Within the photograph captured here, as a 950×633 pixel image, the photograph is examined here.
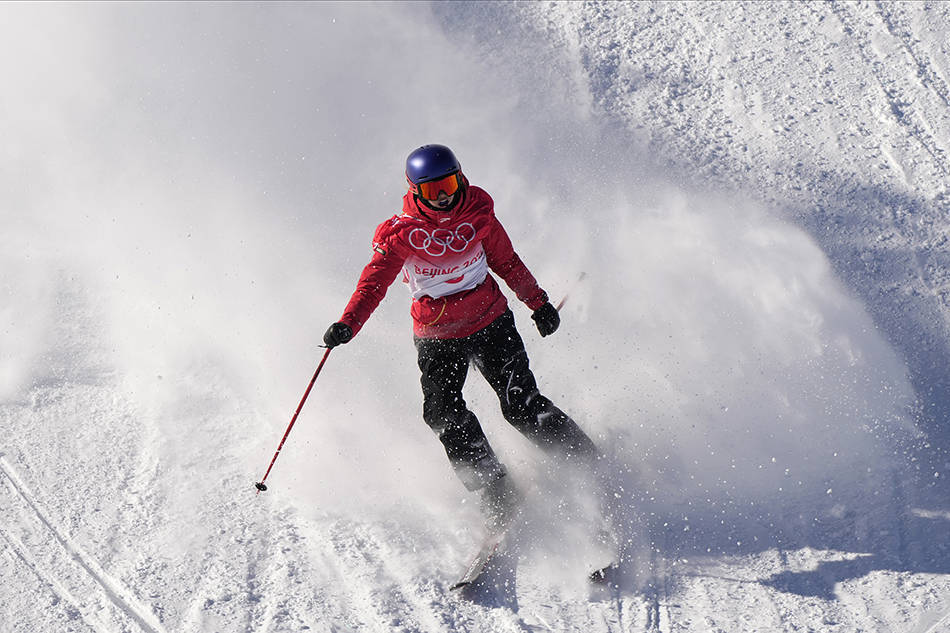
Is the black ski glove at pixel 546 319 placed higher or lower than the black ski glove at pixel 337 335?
higher

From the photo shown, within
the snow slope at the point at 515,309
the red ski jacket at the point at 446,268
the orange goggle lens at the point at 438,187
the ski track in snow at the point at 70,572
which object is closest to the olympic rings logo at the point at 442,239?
the red ski jacket at the point at 446,268

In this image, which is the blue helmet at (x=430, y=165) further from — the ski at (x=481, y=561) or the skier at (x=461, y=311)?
the ski at (x=481, y=561)

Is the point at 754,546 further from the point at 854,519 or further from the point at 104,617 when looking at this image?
the point at 104,617

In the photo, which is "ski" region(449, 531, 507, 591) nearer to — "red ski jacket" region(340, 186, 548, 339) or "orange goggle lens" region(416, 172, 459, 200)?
"red ski jacket" region(340, 186, 548, 339)

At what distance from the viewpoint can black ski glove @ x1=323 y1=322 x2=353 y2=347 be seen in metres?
4.19

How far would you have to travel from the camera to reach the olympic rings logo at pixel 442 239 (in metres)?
4.39

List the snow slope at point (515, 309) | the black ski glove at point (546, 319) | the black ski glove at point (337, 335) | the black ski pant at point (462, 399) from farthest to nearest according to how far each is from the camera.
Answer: the black ski glove at point (546, 319) < the black ski pant at point (462, 399) < the snow slope at point (515, 309) < the black ski glove at point (337, 335)

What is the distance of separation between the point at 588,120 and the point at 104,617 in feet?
17.7

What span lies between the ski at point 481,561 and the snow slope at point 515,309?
73mm

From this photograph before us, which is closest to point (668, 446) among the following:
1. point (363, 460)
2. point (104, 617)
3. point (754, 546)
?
point (754, 546)

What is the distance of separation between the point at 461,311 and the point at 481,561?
120 centimetres

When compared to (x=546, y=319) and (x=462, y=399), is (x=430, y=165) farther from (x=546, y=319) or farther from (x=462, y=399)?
(x=462, y=399)

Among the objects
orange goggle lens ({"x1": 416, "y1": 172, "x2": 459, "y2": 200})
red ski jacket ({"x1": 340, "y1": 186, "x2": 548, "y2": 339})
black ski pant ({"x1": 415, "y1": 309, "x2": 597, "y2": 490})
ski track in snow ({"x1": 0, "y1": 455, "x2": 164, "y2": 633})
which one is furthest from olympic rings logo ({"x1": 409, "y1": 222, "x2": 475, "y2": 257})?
ski track in snow ({"x1": 0, "y1": 455, "x2": 164, "y2": 633})

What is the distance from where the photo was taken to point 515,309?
6.60 metres
